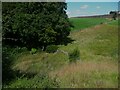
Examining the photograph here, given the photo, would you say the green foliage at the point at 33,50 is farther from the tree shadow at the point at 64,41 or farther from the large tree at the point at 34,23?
the tree shadow at the point at 64,41

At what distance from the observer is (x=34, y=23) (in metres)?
39.9

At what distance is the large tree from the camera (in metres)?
40.1

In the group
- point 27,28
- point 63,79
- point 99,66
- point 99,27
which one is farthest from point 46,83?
point 99,27

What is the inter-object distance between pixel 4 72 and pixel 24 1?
21979mm

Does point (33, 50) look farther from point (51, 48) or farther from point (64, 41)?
point (64, 41)

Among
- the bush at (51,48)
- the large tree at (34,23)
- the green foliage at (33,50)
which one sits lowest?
the green foliage at (33,50)

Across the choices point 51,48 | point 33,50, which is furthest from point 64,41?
point 51,48

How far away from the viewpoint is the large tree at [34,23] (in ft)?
131

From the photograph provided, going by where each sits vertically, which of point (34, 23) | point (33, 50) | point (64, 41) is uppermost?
point (34, 23)

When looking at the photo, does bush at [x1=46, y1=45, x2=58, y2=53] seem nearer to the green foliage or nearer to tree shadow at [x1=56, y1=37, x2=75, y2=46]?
the green foliage

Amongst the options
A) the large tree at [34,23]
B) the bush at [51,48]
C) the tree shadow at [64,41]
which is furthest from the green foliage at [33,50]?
the tree shadow at [64,41]

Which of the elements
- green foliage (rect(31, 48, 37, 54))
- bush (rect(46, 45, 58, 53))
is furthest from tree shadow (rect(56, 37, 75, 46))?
bush (rect(46, 45, 58, 53))

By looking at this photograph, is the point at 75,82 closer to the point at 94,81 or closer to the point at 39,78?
the point at 94,81

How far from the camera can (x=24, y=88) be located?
16594 mm
